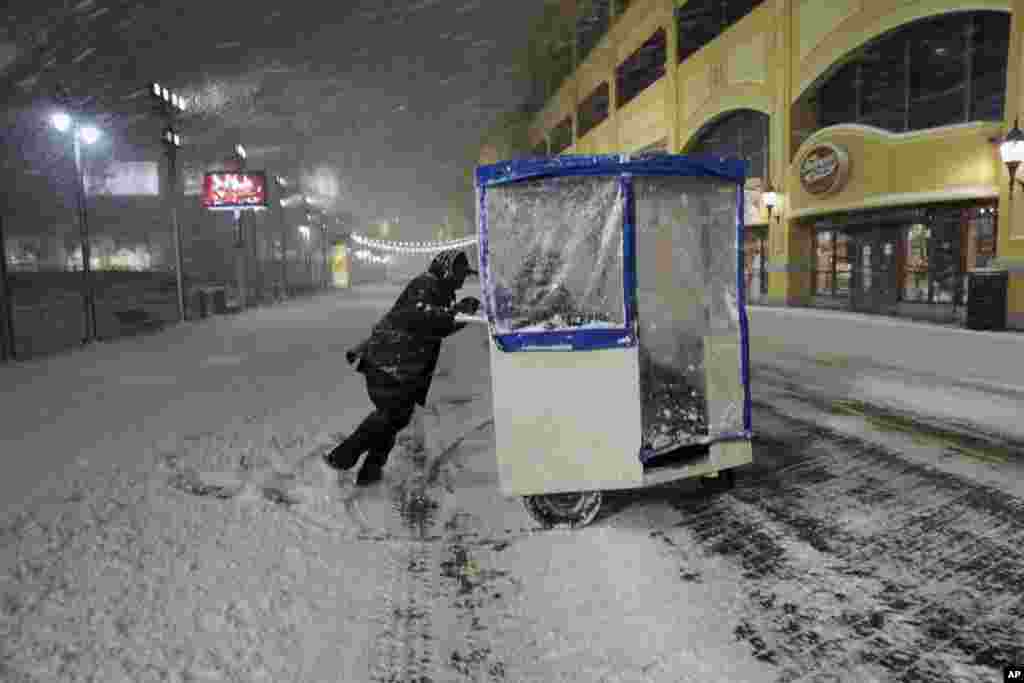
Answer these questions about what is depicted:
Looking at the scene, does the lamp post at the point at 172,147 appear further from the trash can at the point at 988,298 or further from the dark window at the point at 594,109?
the dark window at the point at 594,109

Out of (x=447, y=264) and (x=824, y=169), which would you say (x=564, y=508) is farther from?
(x=824, y=169)

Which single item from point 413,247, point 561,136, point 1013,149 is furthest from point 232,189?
point 413,247

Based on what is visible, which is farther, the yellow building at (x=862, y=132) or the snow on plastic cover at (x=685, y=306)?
the yellow building at (x=862, y=132)

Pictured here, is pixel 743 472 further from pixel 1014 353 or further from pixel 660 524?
pixel 1014 353

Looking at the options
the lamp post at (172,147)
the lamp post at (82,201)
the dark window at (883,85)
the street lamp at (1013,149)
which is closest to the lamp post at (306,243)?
the lamp post at (172,147)

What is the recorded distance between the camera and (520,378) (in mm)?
4141

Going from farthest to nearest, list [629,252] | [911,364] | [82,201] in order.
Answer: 1. [82,201]
2. [911,364]
3. [629,252]

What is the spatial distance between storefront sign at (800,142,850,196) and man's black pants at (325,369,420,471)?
20069 mm

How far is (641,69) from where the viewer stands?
37.9m

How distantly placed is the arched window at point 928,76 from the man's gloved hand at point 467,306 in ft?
58.9

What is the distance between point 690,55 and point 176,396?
2945cm

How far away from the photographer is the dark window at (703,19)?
93.8 ft

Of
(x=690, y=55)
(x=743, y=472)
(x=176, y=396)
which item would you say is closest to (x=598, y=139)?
(x=690, y=55)

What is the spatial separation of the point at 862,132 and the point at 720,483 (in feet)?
63.5
